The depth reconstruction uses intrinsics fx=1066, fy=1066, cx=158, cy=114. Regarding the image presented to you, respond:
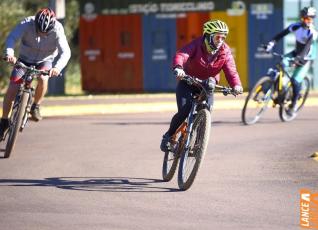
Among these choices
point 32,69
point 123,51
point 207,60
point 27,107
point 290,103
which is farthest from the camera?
point 123,51

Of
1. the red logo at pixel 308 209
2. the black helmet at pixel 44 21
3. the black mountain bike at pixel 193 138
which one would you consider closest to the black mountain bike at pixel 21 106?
the black helmet at pixel 44 21

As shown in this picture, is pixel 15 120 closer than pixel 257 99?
Yes

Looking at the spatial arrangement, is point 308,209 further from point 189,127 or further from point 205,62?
point 205,62

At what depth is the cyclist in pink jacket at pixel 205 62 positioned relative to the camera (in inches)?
407

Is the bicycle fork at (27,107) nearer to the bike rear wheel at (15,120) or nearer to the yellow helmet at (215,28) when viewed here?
the bike rear wheel at (15,120)

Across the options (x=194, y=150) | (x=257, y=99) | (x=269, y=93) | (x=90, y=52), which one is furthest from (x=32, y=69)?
(x=90, y=52)

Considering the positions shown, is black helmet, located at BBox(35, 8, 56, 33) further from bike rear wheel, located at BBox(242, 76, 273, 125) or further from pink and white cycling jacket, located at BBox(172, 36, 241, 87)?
bike rear wheel, located at BBox(242, 76, 273, 125)

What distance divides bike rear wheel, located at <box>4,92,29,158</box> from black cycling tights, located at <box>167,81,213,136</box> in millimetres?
2483

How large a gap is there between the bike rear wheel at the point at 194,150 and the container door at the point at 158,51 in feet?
57.1

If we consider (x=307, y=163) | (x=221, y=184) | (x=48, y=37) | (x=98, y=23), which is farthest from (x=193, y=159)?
(x=98, y=23)

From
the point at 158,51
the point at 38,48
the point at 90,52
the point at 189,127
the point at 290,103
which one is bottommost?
the point at 90,52

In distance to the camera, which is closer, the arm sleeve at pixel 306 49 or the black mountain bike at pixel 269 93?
the black mountain bike at pixel 269 93

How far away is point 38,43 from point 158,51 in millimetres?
14889

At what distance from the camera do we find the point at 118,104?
22.1 metres
